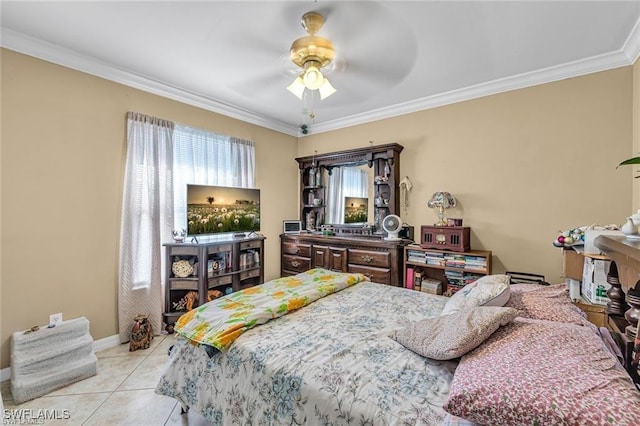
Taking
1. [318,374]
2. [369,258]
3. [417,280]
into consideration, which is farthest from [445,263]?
[318,374]

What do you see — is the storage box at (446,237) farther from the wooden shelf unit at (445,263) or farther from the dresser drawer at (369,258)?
the dresser drawer at (369,258)

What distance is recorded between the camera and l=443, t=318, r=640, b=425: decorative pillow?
27.4 inches

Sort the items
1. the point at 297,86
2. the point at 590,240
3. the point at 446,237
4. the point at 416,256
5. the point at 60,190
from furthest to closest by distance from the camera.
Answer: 1. the point at 416,256
2. the point at 446,237
3. the point at 60,190
4. the point at 297,86
5. the point at 590,240

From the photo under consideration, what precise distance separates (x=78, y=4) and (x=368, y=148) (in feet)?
9.91

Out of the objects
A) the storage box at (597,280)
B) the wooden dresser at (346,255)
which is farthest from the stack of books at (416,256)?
the storage box at (597,280)

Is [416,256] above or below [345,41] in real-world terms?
below

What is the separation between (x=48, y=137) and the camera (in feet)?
7.66

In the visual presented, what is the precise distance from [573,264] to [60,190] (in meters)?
4.34

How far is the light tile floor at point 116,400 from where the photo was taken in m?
1.76

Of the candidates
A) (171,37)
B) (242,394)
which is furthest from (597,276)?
(171,37)

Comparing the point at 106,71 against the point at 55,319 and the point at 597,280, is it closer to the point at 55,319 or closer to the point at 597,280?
the point at 55,319

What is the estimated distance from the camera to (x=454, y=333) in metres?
1.13

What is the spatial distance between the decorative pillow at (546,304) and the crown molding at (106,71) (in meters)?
3.61

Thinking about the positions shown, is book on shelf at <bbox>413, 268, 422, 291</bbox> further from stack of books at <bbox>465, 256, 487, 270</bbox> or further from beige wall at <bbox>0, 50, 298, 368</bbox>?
beige wall at <bbox>0, 50, 298, 368</bbox>
